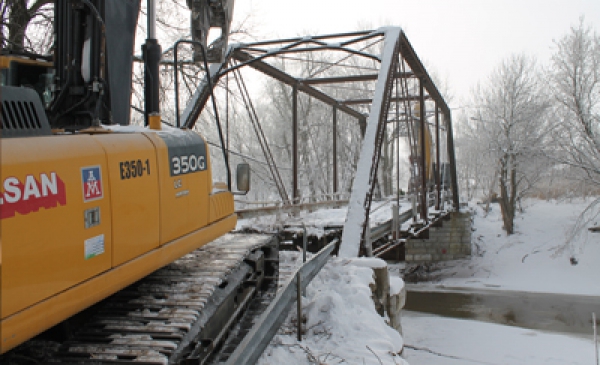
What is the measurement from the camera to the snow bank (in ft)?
14.7

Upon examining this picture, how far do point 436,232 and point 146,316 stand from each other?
78.0ft

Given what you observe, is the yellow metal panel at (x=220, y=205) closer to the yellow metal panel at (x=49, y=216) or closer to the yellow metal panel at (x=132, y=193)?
the yellow metal panel at (x=132, y=193)

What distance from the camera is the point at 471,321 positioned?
51.1 ft

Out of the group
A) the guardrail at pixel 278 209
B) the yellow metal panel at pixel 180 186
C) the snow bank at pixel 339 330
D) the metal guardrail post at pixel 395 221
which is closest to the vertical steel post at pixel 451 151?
the guardrail at pixel 278 209

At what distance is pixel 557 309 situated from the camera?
672 inches

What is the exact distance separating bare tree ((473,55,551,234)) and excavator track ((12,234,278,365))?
2641 cm

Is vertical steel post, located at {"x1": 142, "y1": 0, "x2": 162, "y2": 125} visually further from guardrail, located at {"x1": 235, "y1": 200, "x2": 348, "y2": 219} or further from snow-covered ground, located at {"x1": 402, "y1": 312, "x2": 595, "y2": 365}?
snow-covered ground, located at {"x1": 402, "y1": 312, "x2": 595, "y2": 365}

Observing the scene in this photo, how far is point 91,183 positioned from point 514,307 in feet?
57.4

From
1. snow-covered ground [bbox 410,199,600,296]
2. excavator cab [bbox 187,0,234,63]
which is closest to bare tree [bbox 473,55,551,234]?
snow-covered ground [bbox 410,199,600,296]

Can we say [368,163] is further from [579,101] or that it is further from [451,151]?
[579,101]

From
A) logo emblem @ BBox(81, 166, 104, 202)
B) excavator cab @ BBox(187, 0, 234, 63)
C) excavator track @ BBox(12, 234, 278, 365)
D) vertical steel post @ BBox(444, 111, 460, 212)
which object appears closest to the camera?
logo emblem @ BBox(81, 166, 104, 202)

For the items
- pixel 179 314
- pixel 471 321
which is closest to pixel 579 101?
pixel 471 321

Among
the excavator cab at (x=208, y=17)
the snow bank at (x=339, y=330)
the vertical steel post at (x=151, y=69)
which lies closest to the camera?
the vertical steel post at (x=151, y=69)

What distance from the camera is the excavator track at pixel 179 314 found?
2.96 m
